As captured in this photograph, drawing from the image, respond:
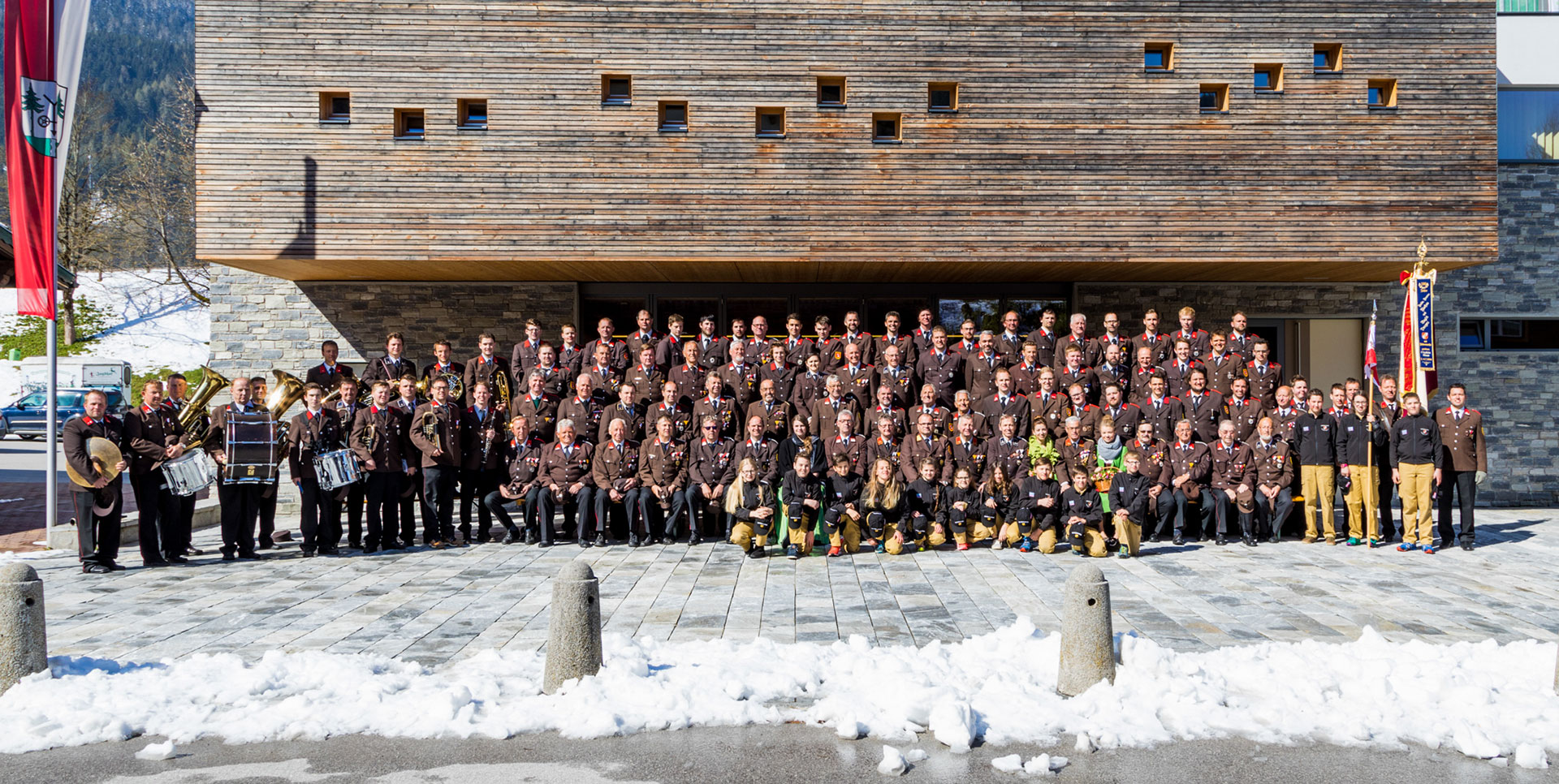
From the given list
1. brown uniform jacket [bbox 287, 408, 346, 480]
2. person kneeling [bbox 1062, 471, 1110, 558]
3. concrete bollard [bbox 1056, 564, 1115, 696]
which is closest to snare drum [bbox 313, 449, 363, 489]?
brown uniform jacket [bbox 287, 408, 346, 480]

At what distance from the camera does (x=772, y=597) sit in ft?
26.9

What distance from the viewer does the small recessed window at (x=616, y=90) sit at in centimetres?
1465

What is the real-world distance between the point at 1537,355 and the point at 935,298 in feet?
35.9

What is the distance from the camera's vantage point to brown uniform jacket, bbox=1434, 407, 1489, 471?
463 inches

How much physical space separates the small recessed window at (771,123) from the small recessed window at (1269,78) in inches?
284

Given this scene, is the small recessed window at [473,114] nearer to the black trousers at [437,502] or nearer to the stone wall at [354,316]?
the stone wall at [354,316]

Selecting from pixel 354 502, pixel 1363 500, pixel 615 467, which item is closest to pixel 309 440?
pixel 354 502

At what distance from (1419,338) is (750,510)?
994 centimetres

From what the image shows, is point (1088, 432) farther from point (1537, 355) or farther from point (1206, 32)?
point (1537, 355)

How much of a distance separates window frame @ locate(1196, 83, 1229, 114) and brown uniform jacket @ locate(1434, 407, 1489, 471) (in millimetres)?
5527

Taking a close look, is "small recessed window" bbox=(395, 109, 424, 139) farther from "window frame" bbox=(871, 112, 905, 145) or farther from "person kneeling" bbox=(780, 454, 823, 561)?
"person kneeling" bbox=(780, 454, 823, 561)

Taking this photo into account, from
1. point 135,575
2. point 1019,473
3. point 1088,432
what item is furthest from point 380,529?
point 1088,432

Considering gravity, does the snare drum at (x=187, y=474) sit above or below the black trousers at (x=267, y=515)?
above

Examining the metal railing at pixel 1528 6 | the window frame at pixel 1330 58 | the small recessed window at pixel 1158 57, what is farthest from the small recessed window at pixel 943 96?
the metal railing at pixel 1528 6
